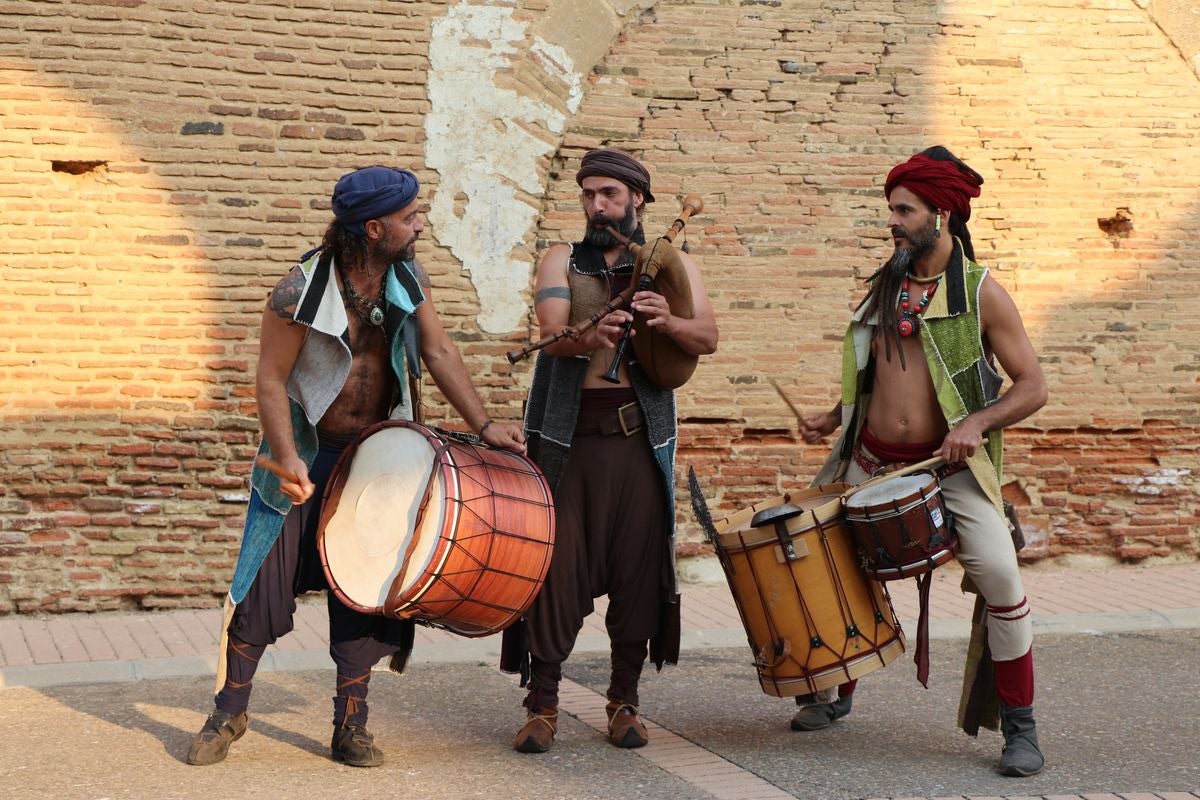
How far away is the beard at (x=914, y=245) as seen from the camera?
499 cm

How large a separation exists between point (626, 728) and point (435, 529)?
1.17m

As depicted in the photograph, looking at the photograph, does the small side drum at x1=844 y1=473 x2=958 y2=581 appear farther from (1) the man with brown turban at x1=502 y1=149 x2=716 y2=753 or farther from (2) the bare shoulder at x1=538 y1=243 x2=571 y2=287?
(2) the bare shoulder at x1=538 y1=243 x2=571 y2=287

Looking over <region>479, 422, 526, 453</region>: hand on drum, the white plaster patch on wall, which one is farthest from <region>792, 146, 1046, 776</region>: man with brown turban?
the white plaster patch on wall

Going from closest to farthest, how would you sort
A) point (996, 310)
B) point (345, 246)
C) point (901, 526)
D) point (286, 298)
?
1. point (901, 526)
2. point (286, 298)
3. point (345, 246)
4. point (996, 310)

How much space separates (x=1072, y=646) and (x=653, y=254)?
3357mm

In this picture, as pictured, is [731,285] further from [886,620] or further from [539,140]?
[886,620]

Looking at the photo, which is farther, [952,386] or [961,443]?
[952,386]

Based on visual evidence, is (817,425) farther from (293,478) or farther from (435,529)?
(293,478)

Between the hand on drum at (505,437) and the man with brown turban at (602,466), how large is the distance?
27 cm

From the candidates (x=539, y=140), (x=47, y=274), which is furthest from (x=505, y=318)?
(x=47, y=274)

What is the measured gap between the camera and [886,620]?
4840 mm

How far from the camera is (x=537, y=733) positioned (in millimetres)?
4938

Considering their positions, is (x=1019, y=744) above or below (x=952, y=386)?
below

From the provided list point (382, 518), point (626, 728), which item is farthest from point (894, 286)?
point (382, 518)
